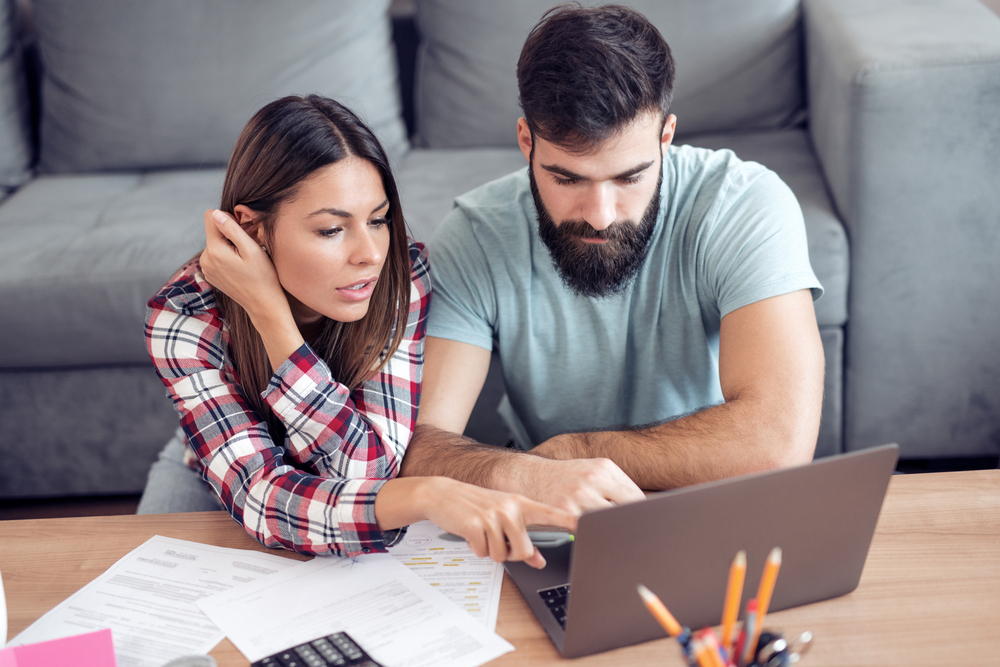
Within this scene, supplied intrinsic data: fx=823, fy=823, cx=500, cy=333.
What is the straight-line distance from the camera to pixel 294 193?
1.05 m

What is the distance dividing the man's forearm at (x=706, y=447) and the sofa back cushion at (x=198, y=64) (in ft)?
4.39

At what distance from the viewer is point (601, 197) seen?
1113mm

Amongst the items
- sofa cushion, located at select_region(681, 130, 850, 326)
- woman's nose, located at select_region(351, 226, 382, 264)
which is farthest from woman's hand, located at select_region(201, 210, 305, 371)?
sofa cushion, located at select_region(681, 130, 850, 326)

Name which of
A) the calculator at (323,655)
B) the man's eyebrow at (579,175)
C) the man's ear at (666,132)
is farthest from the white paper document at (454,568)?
the man's ear at (666,132)

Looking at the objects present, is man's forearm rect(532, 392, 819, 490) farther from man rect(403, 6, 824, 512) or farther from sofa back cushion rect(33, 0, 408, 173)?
sofa back cushion rect(33, 0, 408, 173)

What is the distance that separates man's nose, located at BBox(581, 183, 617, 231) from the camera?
3.64ft

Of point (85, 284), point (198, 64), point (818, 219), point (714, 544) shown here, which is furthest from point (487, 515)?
point (198, 64)

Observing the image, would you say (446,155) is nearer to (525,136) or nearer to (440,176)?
(440,176)

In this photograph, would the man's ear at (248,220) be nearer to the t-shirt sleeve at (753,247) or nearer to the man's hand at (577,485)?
the man's hand at (577,485)

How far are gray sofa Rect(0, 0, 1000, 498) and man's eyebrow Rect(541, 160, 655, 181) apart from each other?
0.65m

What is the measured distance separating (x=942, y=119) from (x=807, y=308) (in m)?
0.69

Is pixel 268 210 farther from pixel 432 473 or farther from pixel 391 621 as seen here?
pixel 391 621

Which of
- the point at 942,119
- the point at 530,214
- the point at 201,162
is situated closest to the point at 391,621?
the point at 530,214

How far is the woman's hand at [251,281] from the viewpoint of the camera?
Result: 41.1 inches
